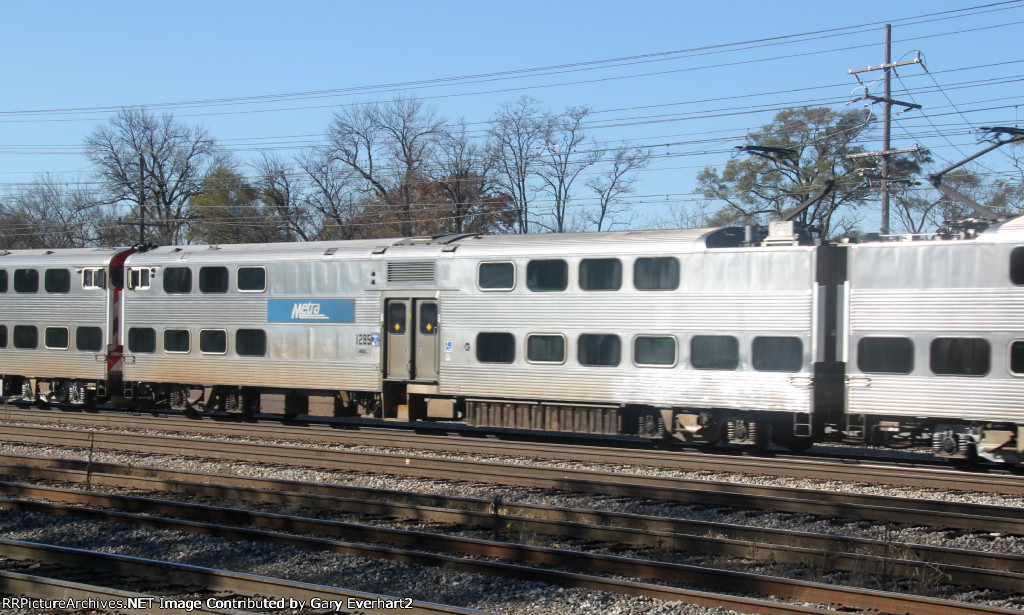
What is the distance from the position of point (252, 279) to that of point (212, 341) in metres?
1.76

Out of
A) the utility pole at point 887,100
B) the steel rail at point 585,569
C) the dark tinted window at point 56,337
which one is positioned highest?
the utility pole at point 887,100

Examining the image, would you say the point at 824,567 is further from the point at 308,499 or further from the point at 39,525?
the point at 39,525

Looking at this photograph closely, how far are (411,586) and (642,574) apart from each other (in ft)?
7.00

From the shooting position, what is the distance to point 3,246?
180ft

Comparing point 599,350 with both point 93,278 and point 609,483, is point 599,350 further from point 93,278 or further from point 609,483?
point 93,278

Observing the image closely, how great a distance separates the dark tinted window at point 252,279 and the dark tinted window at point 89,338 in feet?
14.3

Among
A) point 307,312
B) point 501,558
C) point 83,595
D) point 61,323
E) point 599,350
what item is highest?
point 307,312

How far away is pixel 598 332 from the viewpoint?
15672 millimetres

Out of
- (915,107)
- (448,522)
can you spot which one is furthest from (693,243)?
(915,107)

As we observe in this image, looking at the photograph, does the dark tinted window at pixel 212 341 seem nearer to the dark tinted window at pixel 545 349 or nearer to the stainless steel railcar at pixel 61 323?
the stainless steel railcar at pixel 61 323

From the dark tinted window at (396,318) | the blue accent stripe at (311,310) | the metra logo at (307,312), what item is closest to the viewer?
the dark tinted window at (396,318)

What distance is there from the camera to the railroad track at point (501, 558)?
732cm

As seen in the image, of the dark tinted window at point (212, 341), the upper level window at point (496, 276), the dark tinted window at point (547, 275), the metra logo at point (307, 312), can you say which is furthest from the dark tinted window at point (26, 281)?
the dark tinted window at point (547, 275)

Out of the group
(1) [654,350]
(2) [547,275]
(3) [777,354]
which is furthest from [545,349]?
(3) [777,354]
